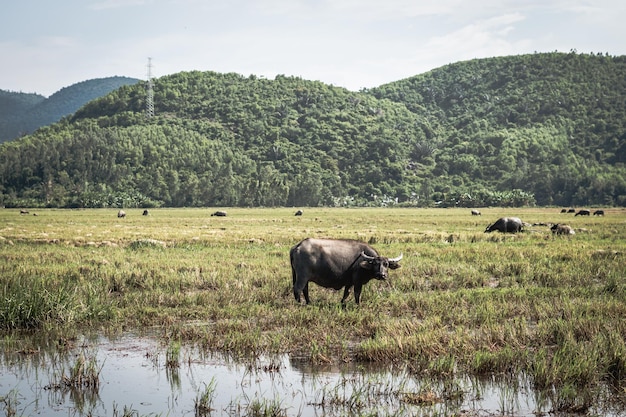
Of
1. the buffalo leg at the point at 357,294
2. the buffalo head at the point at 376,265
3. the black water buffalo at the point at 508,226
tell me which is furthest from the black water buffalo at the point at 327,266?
the black water buffalo at the point at 508,226

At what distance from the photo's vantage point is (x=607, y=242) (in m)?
30.8

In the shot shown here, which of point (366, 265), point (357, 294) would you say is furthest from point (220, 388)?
point (357, 294)

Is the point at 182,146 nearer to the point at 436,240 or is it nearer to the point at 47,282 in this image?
the point at 436,240

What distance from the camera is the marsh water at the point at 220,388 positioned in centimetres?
795

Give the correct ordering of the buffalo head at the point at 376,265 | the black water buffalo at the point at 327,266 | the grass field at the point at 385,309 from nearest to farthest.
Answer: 1. the grass field at the point at 385,309
2. the buffalo head at the point at 376,265
3. the black water buffalo at the point at 327,266

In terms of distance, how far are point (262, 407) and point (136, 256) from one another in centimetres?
1698

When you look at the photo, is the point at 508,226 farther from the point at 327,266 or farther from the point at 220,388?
the point at 220,388

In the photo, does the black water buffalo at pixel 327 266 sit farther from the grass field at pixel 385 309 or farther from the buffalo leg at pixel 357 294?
the grass field at pixel 385 309

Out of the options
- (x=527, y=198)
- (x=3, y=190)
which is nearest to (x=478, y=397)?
(x=527, y=198)

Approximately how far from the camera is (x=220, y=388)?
8891mm

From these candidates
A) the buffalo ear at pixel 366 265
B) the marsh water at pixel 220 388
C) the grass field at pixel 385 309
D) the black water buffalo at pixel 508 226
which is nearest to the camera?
the marsh water at pixel 220 388

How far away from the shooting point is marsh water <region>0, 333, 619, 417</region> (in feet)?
26.1

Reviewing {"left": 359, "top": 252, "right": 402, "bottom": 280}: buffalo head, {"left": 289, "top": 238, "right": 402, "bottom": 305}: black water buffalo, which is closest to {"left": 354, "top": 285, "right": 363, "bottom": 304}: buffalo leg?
{"left": 289, "top": 238, "right": 402, "bottom": 305}: black water buffalo

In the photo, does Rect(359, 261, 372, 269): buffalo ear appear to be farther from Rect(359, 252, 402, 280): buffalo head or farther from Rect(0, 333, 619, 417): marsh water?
Rect(0, 333, 619, 417): marsh water
